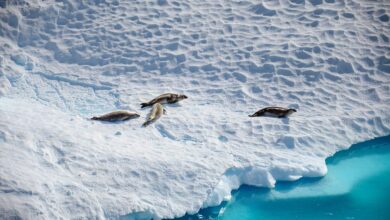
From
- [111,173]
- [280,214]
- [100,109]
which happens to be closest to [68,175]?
[111,173]

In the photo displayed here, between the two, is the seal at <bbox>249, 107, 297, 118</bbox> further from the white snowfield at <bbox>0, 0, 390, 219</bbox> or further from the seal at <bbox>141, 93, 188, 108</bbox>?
the seal at <bbox>141, 93, 188, 108</bbox>

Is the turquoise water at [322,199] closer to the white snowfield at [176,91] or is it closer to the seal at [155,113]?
the white snowfield at [176,91]

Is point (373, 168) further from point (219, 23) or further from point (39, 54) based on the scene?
point (39, 54)

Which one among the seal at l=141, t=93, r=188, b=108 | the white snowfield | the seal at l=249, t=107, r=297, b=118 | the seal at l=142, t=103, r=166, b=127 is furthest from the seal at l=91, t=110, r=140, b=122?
the seal at l=249, t=107, r=297, b=118

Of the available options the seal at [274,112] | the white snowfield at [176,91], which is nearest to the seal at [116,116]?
the white snowfield at [176,91]

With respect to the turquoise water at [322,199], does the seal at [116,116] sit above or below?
above
